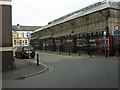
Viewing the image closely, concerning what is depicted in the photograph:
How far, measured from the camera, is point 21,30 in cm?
8400

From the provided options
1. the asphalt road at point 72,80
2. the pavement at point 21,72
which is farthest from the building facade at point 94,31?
the pavement at point 21,72

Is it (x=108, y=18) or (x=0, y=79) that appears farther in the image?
(x=108, y=18)

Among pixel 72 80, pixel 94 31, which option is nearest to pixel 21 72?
pixel 72 80

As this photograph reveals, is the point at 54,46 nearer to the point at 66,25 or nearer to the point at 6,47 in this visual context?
the point at 66,25

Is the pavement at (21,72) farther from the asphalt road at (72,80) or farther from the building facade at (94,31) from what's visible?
the building facade at (94,31)

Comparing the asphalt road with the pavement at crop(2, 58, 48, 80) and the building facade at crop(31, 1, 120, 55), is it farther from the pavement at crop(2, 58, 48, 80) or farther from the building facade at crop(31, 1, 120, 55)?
the building facade at crop(31, 1, 120, 55)

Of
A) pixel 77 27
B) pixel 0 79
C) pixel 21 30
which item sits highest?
pixel 21 30

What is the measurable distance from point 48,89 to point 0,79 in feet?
12.1

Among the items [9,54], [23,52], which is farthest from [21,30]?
[9,54]

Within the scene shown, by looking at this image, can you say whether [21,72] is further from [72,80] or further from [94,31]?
[94,31]

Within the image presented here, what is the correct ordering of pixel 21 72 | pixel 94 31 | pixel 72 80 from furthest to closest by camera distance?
pixel 94 31 → pixel 21 72 → pixel 72 80

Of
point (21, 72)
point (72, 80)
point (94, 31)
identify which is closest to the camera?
point (72, 80)

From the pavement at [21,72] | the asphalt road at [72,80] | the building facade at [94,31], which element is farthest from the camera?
the building facade at [94,31]

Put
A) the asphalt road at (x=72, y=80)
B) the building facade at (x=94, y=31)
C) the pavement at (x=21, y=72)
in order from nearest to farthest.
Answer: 1. the asphalt road at (x=72, y=80)
2. the pavement at (x=21, y=72)
3. the building facade at (x=94, y=31)
